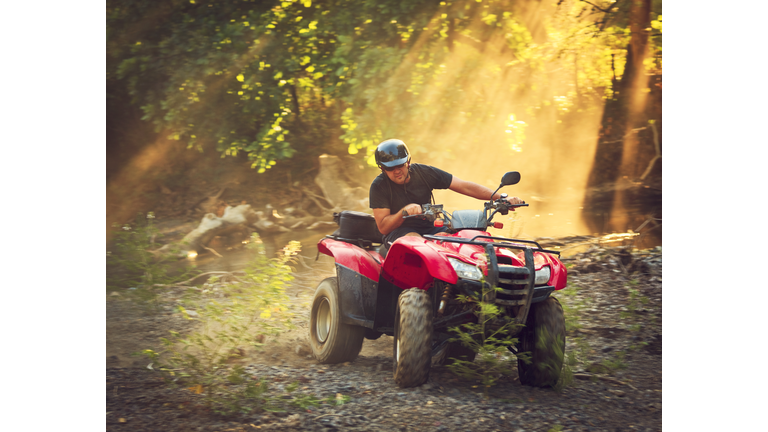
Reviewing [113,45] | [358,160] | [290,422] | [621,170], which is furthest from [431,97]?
[290,422]

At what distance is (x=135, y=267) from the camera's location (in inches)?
177

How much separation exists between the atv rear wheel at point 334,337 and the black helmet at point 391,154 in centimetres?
98

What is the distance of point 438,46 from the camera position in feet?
19.8

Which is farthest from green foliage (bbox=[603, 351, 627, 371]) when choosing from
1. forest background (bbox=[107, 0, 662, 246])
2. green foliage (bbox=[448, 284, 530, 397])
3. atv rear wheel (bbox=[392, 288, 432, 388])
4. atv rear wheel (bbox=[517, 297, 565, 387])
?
forest background (bbox=[107, 0, 662, 246])

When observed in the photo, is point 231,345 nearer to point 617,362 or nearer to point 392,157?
point 392,157

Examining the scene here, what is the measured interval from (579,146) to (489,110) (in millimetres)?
1791

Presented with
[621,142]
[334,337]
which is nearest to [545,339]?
[334,337]

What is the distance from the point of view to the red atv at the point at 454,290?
3.17 metres

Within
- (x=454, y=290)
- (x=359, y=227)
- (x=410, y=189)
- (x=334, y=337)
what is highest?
(x=410, y=189)

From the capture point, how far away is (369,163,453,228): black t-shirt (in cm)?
390

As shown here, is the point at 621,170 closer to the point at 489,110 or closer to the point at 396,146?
the point at 489,110

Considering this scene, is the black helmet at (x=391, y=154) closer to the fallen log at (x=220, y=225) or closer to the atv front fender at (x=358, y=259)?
the atv front fender at (x=358, y=259)

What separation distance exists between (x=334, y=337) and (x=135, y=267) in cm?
172

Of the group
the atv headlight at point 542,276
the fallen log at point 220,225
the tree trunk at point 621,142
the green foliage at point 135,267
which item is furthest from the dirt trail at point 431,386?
the fallen log at point 220,225
